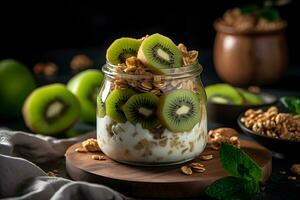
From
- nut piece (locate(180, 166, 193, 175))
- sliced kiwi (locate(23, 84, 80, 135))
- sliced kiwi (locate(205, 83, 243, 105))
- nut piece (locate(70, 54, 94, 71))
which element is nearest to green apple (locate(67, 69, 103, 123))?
sliced kiwi (locate(23, 84, 80, 135))

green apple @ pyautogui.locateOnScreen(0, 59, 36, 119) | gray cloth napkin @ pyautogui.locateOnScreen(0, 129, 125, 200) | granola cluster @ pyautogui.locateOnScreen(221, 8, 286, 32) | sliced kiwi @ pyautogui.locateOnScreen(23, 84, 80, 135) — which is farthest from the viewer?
granola cluster @ pyautogui.locateOnScreen(221, 8, 286, 32)

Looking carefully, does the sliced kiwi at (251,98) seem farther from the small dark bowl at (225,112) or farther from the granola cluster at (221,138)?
the granola cluster at (221,138)

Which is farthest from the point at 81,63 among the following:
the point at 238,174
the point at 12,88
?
the point at 238,174

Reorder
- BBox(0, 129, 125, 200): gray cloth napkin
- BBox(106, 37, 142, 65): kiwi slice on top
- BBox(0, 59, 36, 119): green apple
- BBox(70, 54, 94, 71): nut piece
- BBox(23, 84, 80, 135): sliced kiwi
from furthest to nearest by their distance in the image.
Result: BBox(70, 54, 94, 71): nut piece < BBox(0, 59, 36, 119): green apple < BBox(23, 84, 80, 135): sliced kiwi < BBox(106, 37, 142, 65): kiwi slice on top < BBox(0, 129, 125, 200): gray cloth napkin

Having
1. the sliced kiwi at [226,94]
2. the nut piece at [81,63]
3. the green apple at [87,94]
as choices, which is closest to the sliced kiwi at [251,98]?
the sliced kiwi at [226,94]

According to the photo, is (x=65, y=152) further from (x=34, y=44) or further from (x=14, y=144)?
(x=34, y=44)

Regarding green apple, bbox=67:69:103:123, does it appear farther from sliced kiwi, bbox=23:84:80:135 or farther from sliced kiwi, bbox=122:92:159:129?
sliced kiwi, bbox=122:92:159:129
